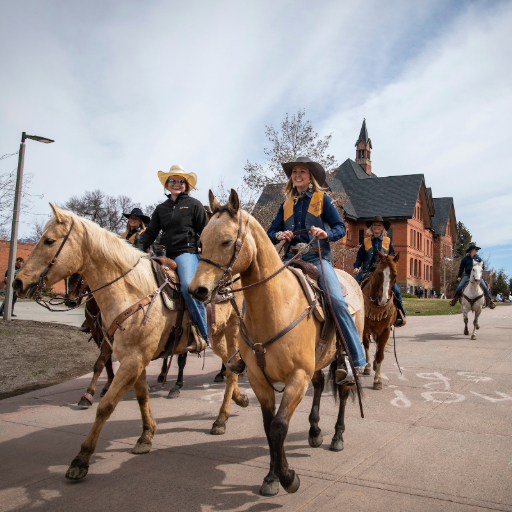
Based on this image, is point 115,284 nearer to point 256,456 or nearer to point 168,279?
point 168,279

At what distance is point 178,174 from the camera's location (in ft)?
20.4

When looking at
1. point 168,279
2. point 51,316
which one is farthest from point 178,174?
point 51,316

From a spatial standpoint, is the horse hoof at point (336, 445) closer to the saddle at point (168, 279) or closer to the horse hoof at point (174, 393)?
the saddle at point (168, 279)

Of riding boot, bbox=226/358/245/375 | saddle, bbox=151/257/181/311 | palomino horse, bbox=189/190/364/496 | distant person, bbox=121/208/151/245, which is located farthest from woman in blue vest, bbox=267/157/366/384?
distant person, bbox=121/208/151/245

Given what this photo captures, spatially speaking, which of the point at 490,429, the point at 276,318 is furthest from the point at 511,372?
the point at 276,318

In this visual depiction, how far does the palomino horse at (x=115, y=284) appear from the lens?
14.7ft

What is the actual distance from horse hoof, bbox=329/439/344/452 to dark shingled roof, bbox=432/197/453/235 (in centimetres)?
7579

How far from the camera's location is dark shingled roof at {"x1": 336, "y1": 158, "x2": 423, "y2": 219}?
60531 mm

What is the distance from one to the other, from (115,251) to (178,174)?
1.68 meters

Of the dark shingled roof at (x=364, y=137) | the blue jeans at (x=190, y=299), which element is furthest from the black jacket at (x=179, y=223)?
the dark shingled roof at (x=364, y=137)

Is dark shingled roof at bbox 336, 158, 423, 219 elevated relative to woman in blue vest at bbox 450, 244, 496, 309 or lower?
elevated

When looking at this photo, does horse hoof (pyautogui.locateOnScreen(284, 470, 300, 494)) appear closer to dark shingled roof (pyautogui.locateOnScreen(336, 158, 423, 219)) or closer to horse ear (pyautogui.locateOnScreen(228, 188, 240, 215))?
horse ear (pyautogui.locateOnScreen(228, 188, 240, 215))

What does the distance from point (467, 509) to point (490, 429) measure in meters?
2.24

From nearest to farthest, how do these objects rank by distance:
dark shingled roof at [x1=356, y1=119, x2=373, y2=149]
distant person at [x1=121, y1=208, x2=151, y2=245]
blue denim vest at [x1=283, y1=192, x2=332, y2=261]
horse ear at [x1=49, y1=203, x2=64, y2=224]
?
1. horse ear at [x1=49, y1=203, x2=64, y2=224]
2. blue denim vest at [x1=283, y1=192, x2=332, y2=261]
3. distant person at [x1=121, y1=208, x2=151, y2=245]
4. dark shingled roof at [x1=356, y1=119, x2=373, y2=149]
